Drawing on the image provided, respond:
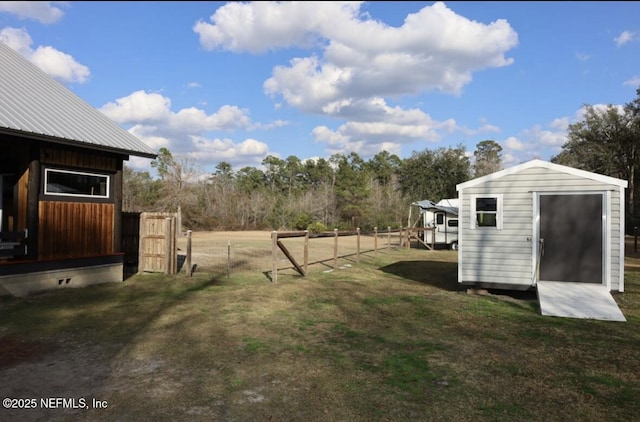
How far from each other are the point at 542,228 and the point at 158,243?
9.38 m

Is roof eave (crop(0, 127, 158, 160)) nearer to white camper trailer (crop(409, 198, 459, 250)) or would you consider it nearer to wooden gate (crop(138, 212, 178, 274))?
wooden gate (crop(138, 212, 178, 274))

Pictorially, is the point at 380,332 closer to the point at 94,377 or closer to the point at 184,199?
the point at 94,377

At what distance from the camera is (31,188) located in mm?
8398

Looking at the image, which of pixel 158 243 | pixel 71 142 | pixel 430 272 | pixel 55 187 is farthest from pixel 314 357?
pixel 430 272

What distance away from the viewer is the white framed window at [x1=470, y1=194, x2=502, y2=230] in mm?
9109

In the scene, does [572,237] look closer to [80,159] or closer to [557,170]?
[557,170]

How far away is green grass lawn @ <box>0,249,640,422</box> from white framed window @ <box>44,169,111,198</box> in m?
2.21

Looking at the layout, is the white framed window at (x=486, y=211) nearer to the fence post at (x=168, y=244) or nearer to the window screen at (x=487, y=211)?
the window screen at (x=487, y=211)

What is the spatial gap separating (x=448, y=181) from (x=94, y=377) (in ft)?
107

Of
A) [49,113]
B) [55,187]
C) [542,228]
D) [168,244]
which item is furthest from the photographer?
[168,244]

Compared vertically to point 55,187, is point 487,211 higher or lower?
lower

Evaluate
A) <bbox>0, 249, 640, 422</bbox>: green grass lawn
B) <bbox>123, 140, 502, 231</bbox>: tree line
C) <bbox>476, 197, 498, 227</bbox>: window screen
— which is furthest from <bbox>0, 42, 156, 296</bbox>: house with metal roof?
<bbox>123, 140, 502, 231</bbox>: tree line

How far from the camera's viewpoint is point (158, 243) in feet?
37.2

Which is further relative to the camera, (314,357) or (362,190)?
(362,190)
